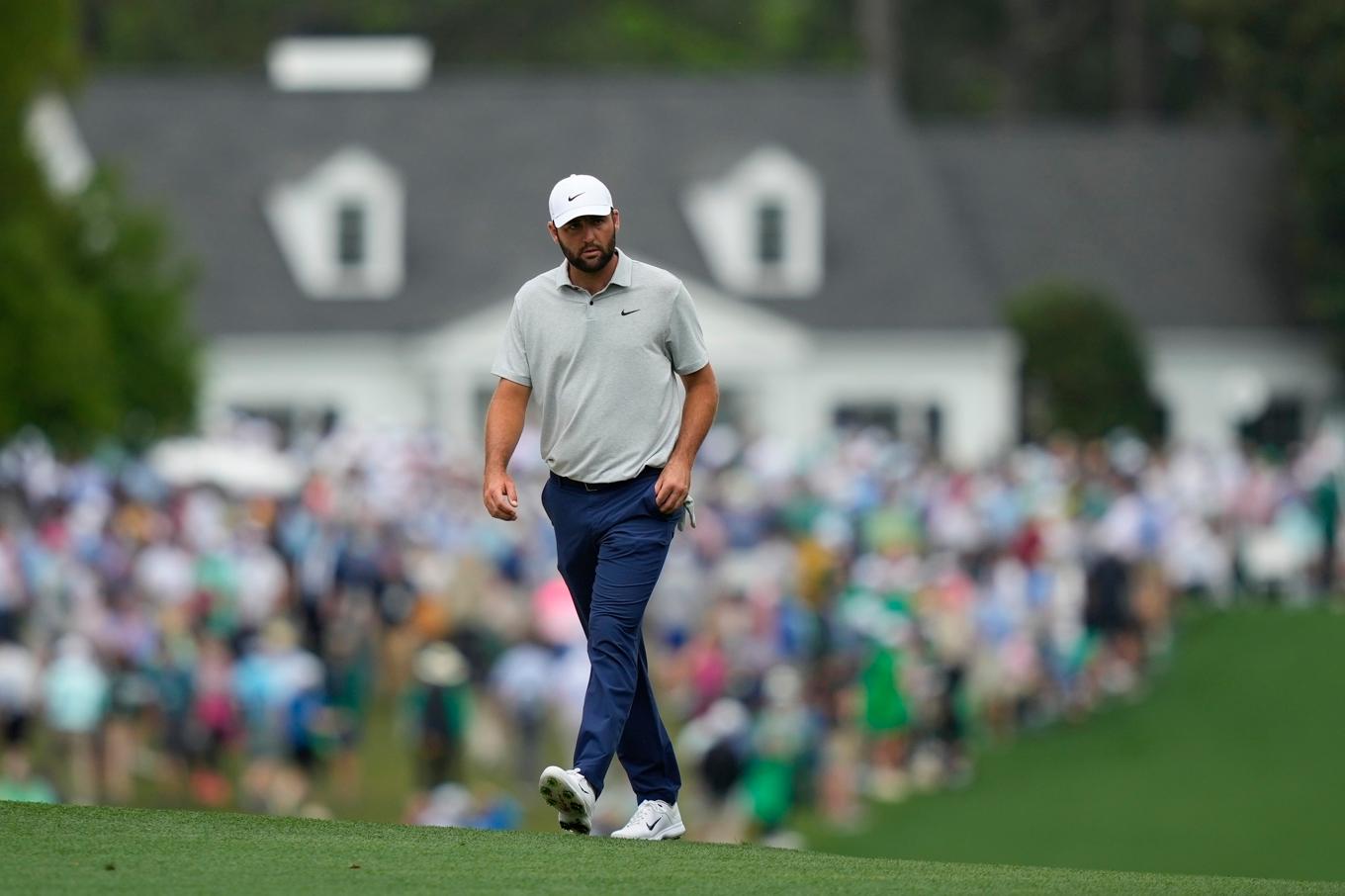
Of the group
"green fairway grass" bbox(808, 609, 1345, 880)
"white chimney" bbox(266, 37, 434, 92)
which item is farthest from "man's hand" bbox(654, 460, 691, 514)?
"white chimney" bbox(266, 37, 434, 92)

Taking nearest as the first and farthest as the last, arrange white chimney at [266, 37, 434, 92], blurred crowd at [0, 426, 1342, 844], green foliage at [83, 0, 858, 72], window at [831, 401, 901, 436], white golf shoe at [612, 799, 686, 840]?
1. white golf shoe at [612, 799, 686, 840]
2. blurred crowd at [0, 426, 1342, 844]
3. window at [831, 401, 901, 436]
4. white chimney at [266, 37, 434, 92]
5. green foliage at [83, 0, 858, 72]

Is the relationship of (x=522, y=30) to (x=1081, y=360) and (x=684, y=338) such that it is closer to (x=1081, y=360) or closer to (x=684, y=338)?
(x=1081, y=360)

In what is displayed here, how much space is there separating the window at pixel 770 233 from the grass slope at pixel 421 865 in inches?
1468

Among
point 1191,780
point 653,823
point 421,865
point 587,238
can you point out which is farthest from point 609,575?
point 1191,780

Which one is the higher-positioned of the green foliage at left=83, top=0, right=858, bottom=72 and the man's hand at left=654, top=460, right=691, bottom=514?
the green foliage at left=83, top=0, right=858, bottom=72

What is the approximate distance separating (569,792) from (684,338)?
52.9 inches

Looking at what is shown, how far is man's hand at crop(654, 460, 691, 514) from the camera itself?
331 inches

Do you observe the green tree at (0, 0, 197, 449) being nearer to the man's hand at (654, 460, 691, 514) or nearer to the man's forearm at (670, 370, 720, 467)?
the man's forearm at (670, 370, 720, 467)

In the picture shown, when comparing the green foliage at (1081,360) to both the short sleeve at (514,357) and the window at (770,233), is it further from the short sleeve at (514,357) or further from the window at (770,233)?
the short sleeve at (514,357)

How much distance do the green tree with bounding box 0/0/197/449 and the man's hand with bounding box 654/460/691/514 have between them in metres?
19.7

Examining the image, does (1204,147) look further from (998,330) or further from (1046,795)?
(1046,795)

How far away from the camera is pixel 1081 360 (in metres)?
44.5

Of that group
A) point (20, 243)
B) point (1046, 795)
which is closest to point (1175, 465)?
point (1046, 795)

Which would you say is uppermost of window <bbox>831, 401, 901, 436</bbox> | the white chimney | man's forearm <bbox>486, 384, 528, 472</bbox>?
the white chimney
